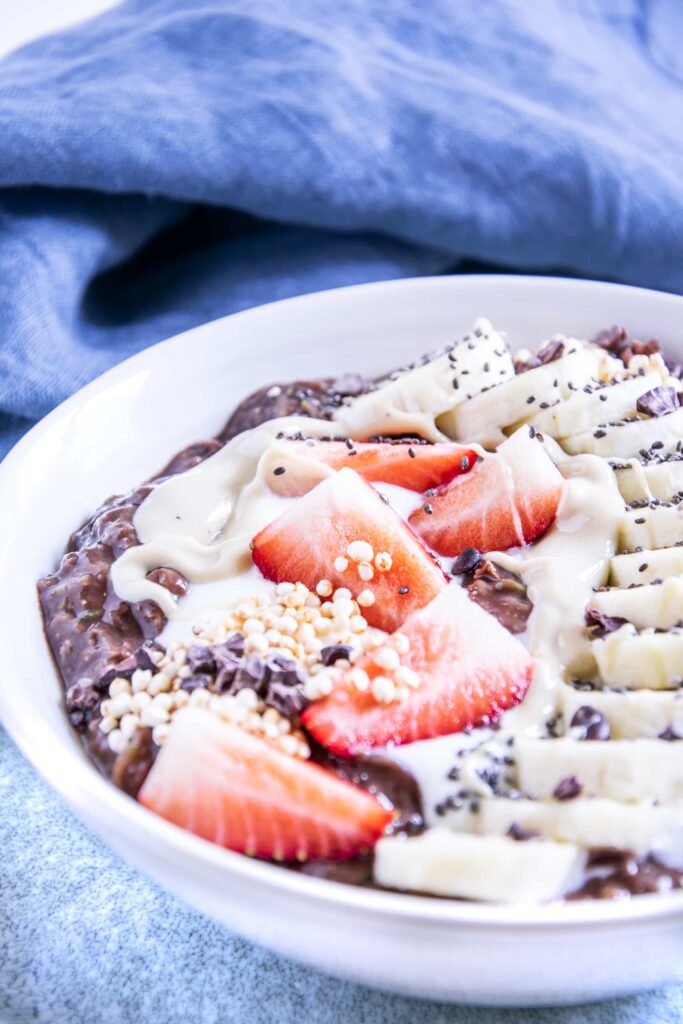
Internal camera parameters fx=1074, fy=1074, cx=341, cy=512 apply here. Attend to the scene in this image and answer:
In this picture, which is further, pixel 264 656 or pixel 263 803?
pixel 264 656

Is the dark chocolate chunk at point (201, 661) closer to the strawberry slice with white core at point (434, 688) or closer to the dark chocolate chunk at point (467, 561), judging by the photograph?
the strawberry slice with white core at point (434, 688)

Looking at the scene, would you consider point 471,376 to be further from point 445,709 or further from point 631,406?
point 445,709

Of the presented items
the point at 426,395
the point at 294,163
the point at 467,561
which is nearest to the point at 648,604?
the point at 467,561

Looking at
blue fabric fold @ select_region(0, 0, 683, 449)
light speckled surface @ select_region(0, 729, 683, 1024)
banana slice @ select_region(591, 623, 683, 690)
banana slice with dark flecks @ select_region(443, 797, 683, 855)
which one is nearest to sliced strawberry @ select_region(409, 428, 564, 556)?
banana slice @ select_region(591, 623, 683, 690)

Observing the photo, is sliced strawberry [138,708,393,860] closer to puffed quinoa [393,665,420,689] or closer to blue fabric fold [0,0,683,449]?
puffed quinoa [393,665,420,689]

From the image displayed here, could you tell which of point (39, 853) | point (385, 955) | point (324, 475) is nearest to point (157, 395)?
point (324, 475)

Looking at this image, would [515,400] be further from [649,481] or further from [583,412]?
[649,481]

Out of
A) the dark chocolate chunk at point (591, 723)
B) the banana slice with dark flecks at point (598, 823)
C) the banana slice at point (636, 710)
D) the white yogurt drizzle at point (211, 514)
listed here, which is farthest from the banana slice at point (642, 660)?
the white yogurt drizzle at point (211, 514)
